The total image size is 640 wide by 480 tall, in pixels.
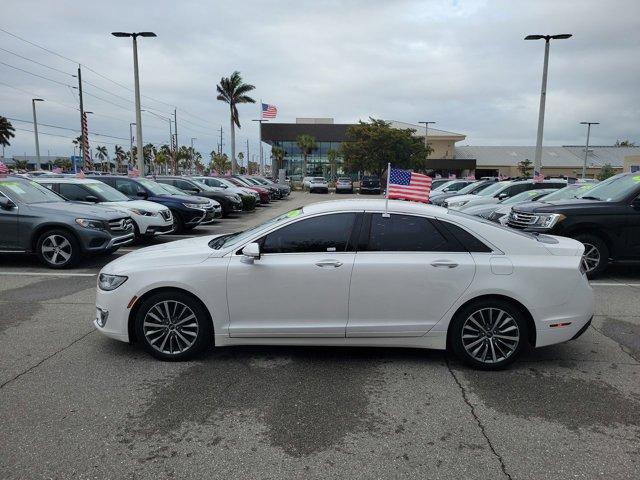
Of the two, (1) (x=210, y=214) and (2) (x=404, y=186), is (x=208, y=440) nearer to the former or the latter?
(2) (x=404, y=186)

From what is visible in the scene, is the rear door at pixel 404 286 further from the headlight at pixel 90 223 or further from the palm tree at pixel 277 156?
the palm tree at pixel 277 156

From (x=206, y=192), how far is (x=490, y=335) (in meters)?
16.8

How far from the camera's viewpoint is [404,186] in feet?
19.4

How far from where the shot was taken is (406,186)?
19.4 ft

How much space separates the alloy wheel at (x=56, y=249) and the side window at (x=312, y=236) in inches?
242

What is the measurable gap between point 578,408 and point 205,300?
318cm

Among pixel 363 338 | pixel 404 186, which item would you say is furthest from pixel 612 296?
pixel 363 338

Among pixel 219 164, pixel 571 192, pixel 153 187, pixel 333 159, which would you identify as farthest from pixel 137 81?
pixel 219 164

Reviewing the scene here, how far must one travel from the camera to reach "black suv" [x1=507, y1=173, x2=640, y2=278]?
8055mm

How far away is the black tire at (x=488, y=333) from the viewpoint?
436 centimetres

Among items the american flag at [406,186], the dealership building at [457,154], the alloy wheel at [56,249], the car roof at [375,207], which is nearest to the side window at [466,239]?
the car roof at [375,207]

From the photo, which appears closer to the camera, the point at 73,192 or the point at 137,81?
the point at 73,192

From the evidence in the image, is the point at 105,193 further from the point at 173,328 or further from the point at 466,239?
the point at 466,239

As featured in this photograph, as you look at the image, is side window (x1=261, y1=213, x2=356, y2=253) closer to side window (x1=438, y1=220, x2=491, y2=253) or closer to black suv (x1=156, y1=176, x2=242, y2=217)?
side window (x1=438, y1=220, x2=491, y2=253)
